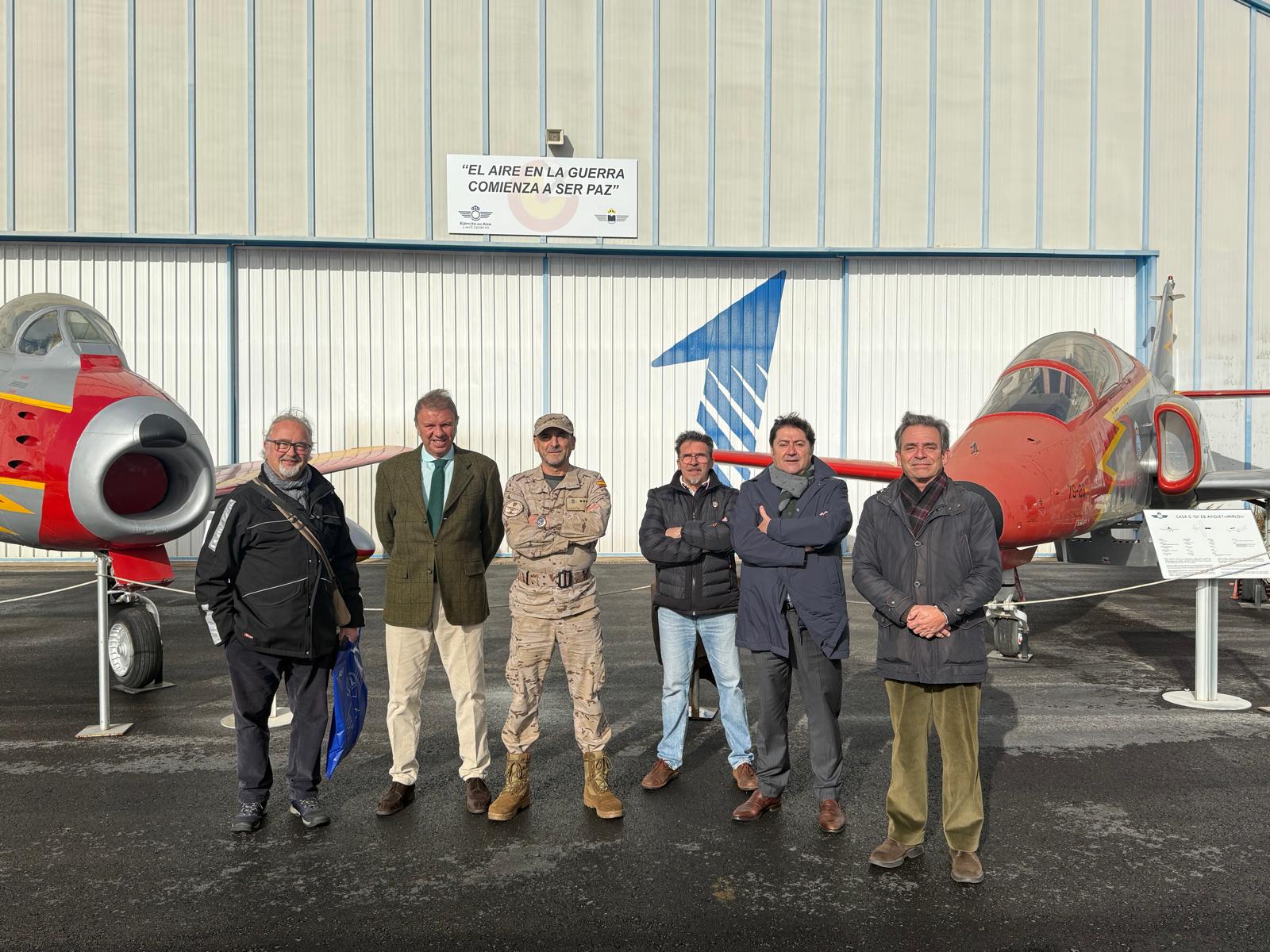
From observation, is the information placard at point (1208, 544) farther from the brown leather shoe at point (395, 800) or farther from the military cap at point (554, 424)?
the brown leather shoe at point (395, 800)

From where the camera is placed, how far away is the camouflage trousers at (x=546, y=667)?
459 centimetres

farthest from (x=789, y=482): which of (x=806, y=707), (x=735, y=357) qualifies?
(x=735, y=357)

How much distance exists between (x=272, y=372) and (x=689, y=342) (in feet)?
23.3

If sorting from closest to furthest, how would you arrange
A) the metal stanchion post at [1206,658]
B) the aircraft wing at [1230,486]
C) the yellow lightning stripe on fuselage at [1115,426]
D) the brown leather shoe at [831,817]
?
the brown leather shoe at [831,817] < the metal stanchion post at [1206,658] < the yellow lightning stripe on fuselage at [1115,426] < the aircraft wing at [1230,486]

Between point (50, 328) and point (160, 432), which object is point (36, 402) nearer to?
point (50, 328)

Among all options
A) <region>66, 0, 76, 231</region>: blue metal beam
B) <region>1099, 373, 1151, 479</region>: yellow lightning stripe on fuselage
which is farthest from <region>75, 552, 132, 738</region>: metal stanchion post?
<region>66, 0, 76, 231</region>: blue metal beam

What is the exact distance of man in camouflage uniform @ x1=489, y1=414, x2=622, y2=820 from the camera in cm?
458

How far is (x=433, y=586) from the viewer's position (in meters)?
4.63

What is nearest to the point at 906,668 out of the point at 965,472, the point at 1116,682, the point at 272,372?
the point at 965,472

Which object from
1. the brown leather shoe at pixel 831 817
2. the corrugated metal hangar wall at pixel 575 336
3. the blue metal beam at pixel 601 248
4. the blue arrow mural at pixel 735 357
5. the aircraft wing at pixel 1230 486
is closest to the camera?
the brown leather shoe at pixel 831 817

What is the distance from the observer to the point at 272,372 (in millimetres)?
16391

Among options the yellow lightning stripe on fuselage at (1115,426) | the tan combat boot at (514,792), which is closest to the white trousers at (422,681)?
the tan combat boot at (514,792)

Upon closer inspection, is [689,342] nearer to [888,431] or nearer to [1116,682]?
[888,431]

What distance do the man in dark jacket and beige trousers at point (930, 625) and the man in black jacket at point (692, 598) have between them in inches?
37.3
